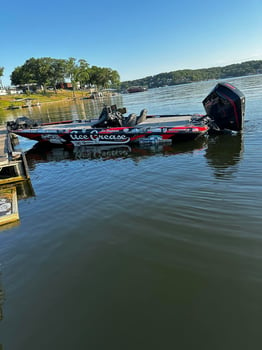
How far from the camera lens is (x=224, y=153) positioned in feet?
33.6

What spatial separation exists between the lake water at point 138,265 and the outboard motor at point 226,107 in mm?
4870

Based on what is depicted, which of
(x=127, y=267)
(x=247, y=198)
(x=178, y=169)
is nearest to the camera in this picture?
(x=127, y=267)

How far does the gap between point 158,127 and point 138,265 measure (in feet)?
31.7

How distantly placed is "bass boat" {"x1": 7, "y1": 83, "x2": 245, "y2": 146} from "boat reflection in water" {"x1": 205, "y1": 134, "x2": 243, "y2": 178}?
0.79 meters

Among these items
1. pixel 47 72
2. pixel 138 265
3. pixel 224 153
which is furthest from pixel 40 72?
pixel 138 265

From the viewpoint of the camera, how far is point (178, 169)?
8.72m

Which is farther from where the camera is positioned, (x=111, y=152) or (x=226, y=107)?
(x=111, y=152)

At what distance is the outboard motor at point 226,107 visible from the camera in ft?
39.1

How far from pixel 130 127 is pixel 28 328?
36.2ft

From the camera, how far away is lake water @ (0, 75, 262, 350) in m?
3.07

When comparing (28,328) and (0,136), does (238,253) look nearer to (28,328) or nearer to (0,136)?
(28,328)

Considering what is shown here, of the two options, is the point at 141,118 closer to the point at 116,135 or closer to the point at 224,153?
the point at 116,135

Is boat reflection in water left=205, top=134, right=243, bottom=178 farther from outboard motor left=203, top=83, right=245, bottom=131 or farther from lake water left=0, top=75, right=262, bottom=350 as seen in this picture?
outboard motor left=203, top=83, right=245, bottom=131

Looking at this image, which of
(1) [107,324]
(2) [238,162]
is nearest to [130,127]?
(2) [238,162]
